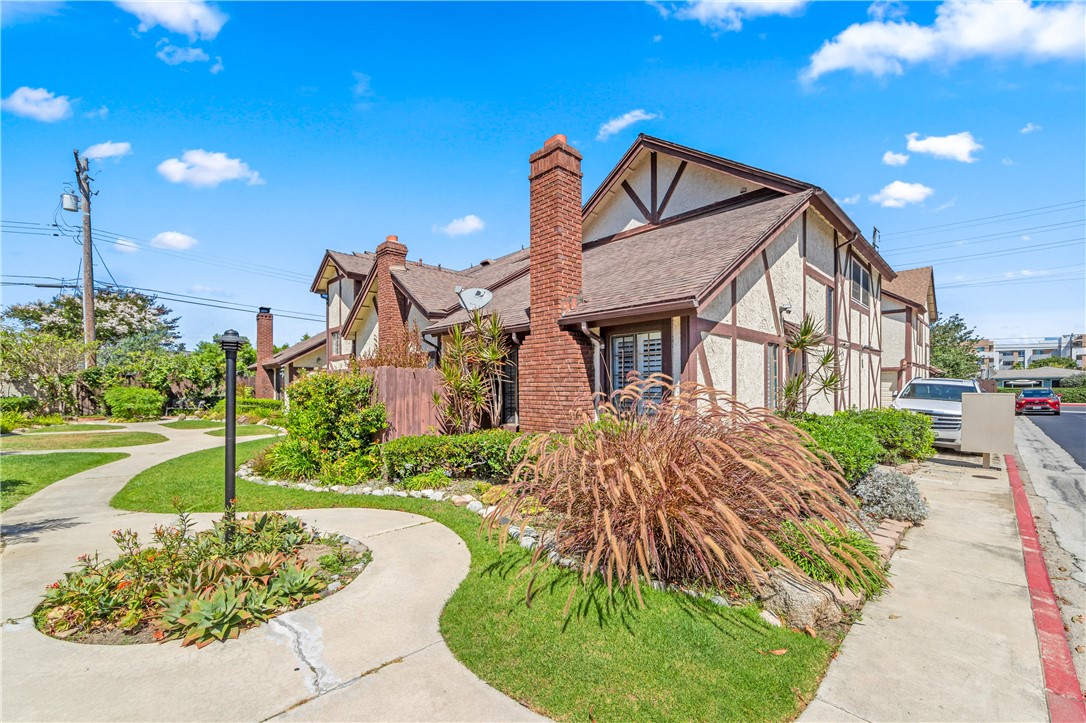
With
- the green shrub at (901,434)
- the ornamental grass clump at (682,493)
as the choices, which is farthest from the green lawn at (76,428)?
the green shrub at (901,434)

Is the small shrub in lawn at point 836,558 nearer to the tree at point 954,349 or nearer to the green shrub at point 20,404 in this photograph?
the green shrub at point 20,404

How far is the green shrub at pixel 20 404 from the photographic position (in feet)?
66.8

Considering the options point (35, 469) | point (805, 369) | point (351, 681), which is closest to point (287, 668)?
point (351, 681)

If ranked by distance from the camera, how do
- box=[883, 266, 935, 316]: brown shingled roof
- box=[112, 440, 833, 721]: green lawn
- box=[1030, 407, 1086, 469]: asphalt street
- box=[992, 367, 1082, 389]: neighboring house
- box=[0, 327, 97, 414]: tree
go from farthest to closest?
box=[992, 367, 1082, 389]: neighboring house, box=[883, 266, 935, 316]: brown shingled roof, box=[0, 327, 97, 414]: tree, box=[1030, 407, 1086, 469]: asphalt street, box=[112, 440, 833, 721]: green lawn

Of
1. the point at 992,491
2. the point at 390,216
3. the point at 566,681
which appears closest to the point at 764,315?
the point at 992,491

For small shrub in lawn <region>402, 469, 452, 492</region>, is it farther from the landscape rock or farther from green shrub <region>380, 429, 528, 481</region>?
the landscape rock

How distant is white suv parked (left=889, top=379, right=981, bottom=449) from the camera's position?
1231 centimetres

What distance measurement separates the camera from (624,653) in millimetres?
3227

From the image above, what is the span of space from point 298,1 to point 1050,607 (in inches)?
521

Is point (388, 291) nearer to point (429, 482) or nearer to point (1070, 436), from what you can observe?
point (429, 482)

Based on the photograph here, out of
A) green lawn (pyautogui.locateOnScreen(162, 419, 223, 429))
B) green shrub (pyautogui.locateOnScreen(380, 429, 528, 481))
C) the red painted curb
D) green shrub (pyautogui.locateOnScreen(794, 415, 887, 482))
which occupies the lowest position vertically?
green lawn (pyautogui.locateOnScreen(162, 419, 223, 429))

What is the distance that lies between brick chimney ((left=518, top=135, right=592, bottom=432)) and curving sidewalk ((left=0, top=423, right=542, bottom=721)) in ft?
15.2

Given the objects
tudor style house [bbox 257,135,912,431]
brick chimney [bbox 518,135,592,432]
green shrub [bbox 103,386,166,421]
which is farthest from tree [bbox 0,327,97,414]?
brick chimney [bbox 518,135,592,432]

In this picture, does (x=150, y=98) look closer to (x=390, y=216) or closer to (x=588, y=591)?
(x=390, y=216)
